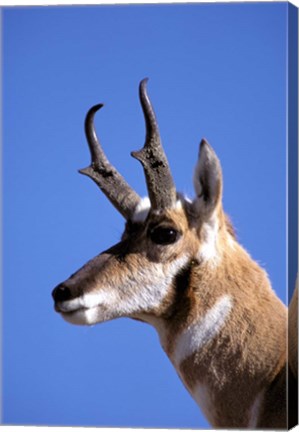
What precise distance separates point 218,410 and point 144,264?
1090 mm

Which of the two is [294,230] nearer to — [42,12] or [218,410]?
[218,410]

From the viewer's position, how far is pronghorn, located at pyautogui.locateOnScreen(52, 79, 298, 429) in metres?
6.23

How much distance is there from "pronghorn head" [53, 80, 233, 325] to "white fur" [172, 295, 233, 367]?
212mm

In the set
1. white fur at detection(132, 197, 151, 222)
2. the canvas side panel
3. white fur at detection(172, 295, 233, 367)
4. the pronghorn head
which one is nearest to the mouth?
the pronghorn head

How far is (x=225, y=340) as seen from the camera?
6.29m

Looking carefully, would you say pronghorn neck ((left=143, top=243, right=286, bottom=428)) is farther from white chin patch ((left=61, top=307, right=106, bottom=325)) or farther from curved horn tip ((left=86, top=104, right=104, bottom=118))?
curved horn tip ((left=86, top=104, right=104, bottom=118))

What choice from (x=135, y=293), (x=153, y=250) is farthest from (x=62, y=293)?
(x=153, y=250)

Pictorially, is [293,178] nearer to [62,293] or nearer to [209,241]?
[209,241]

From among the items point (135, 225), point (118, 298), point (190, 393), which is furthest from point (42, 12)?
point (190, 393)

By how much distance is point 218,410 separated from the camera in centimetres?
625

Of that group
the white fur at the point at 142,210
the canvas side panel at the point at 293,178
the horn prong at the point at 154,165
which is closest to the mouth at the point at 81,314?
the white fur at the point at 142,210

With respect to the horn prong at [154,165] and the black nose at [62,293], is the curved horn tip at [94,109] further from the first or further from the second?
the black nose at [62,293]

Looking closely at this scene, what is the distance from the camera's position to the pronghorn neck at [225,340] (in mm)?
6211

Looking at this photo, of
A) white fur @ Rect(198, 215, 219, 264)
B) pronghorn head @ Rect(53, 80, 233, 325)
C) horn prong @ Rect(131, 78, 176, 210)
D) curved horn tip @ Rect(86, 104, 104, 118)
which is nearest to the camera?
pronghorn head @ Rect(53, 80, 233, 325)
